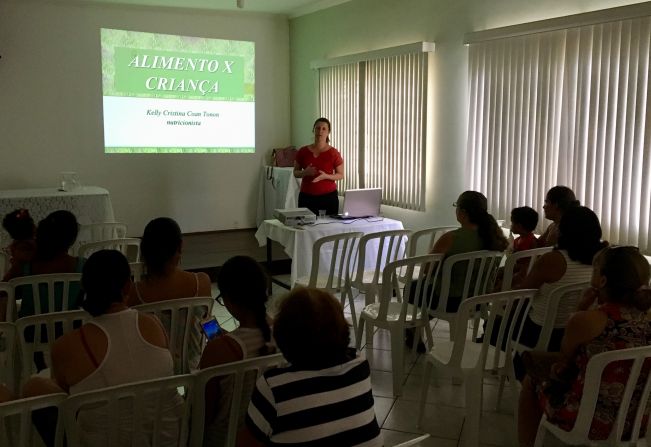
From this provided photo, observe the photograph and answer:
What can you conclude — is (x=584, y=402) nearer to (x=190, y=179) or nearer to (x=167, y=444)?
(x=167, y=444)

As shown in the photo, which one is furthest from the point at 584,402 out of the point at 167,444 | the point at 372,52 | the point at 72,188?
the point at 72,188

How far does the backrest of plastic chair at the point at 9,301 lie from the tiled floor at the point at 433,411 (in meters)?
1.77

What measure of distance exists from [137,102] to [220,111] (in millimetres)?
1018

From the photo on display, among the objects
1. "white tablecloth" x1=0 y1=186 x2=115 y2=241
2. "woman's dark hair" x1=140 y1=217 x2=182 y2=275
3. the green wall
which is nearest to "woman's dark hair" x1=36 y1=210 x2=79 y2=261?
"woman's dark hair" x1=140 y1=217 x2=182 y2=275

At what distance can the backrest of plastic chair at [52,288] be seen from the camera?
9.01 feet

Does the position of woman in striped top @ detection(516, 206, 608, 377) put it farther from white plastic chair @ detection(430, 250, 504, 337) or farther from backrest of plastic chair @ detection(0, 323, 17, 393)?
backrest of plastic chair @ detection(0, 323, 17, 393)

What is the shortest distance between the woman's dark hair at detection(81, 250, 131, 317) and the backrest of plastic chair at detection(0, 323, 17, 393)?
32cm

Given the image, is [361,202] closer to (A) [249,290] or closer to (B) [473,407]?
(B) [473,407]

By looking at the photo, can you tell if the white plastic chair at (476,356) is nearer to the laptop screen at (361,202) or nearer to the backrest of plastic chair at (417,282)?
the backrest of plastic chair at (417,282)

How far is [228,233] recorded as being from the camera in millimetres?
8391

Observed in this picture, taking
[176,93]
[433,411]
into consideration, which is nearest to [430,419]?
[433,411]

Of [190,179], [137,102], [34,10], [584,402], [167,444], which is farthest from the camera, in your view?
[190,179]

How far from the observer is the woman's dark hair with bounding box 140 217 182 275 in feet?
8.69

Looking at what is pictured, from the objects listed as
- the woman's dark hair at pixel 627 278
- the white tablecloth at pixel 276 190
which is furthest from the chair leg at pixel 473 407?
the white tablecloth at pixel 276 190
